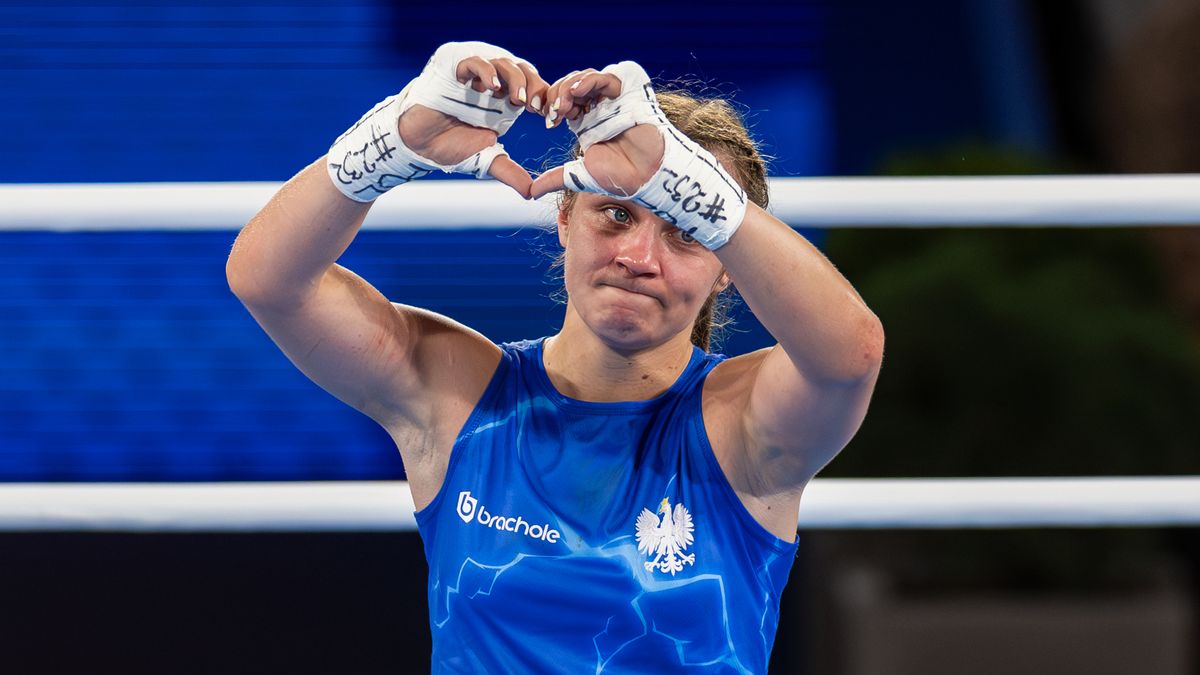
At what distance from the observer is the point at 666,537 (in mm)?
972

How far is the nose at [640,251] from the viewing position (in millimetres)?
951

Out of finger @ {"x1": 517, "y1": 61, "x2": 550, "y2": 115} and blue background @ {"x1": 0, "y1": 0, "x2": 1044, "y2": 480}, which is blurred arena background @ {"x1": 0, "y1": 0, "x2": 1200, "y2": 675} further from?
finger @ {"x1": 517, "y1": 61, "x2": 550, "y2": 115}

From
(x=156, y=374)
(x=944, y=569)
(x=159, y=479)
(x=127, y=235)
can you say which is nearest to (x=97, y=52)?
(x=127, y=235)

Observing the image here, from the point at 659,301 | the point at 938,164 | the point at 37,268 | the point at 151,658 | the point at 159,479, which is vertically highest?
the point at 938,164

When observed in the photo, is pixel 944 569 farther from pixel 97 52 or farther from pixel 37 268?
pixel 97 52

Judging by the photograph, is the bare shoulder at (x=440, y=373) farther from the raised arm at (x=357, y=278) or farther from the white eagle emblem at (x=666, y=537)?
the white eagle emblem at (x=666, y=537)

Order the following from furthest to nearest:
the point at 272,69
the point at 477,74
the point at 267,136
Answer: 1. the point at 272,69
2. the point at 267,136
3. the point at 477,74

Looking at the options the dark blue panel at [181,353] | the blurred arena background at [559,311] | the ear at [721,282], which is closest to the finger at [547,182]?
the ear at [721,282]

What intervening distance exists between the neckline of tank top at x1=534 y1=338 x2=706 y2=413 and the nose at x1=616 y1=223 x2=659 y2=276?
0.12 meters

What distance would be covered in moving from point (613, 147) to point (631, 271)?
0.12m

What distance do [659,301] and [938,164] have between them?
1.66 m

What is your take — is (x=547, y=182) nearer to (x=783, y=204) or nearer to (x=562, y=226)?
(x=562, y=226)

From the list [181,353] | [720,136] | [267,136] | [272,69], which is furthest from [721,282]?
[272,69]

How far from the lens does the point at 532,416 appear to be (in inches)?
40.4
